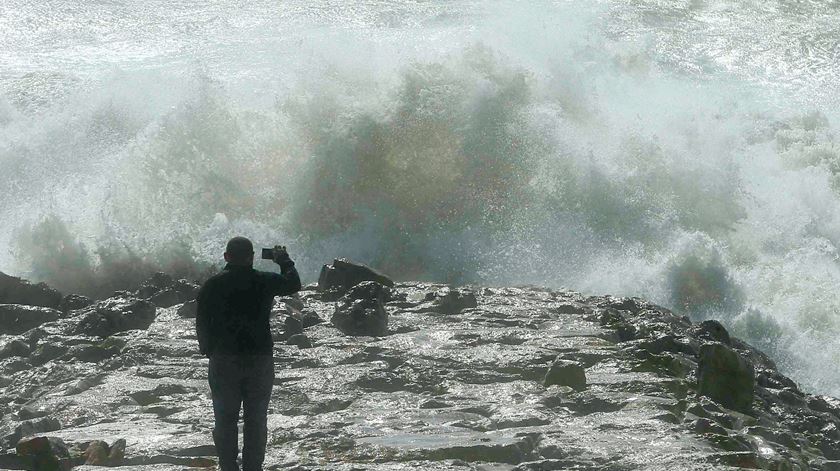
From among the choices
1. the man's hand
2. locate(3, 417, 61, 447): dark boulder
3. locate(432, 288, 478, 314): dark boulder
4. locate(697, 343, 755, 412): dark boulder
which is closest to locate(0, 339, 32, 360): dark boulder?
locate(3, 417, 61, 447): dark boulder

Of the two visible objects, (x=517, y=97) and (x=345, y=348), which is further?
(x=517, y=97)

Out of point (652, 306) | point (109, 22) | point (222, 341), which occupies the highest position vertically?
point (109, 22)

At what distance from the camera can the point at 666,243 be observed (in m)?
17.2

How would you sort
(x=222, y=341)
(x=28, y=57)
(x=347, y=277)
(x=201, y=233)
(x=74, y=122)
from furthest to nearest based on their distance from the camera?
(x=28, y=57), (x=74, y=122), (x=201, y=233), (x=347, y=277), (x=222, y=341)

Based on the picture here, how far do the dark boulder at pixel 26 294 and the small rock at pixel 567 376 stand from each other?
5914 millimetres

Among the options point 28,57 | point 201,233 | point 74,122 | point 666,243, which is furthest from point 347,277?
point 28,57

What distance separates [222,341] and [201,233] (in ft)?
34.5

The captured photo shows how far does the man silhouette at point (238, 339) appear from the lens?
6.51 m

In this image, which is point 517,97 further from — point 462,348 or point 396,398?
point 396,398

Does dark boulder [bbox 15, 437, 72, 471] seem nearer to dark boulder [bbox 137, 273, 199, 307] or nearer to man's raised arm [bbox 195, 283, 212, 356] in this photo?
man's raised arm [bbox 195, 283, 212, 356]

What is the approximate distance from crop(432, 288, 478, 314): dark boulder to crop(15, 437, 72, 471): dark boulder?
579cm

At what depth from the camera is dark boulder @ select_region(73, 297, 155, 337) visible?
456 inches

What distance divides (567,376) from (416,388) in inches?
46.6

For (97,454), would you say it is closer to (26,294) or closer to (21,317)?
(21,317)
